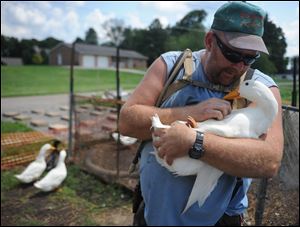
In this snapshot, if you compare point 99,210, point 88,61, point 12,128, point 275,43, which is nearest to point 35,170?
point 99,210

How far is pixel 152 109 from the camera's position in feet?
5.83

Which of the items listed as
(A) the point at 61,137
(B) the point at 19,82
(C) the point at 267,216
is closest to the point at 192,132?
(C) the point at 267,216

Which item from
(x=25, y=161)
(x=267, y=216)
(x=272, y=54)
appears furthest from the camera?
(x=25, y=161)

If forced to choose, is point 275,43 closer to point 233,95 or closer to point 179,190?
point 233,95

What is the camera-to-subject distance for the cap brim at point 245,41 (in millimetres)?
1660

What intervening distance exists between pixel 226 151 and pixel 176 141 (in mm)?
234

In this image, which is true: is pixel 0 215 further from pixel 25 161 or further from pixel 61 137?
pixel 61 137

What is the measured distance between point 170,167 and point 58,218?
153 inches

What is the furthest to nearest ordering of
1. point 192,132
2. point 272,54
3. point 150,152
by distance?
point 272,54 < point 150,152 < point 192,132

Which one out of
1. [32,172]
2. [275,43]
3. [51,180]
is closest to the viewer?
[275,43]

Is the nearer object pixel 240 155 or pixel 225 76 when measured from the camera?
pixel 240 155

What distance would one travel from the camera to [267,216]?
3.42 meters

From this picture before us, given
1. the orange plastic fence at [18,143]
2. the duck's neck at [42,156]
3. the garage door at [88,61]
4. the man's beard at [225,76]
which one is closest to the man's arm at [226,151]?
the man's beard at [225,76]

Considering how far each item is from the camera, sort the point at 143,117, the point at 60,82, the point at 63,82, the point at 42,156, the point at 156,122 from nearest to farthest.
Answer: the point at 156,122, the point at 143,117, the point at 42,156, the point at 60,82, the point at 63,82
